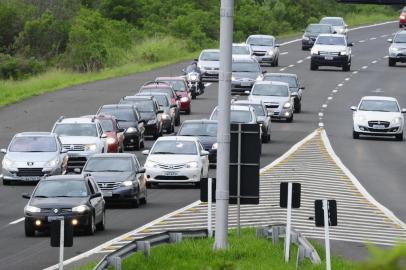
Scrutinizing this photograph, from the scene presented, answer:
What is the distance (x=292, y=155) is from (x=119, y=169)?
43.9 ft

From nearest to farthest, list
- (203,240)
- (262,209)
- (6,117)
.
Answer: (203,240), (262,209), (6,117)

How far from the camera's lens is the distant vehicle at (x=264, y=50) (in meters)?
80.7

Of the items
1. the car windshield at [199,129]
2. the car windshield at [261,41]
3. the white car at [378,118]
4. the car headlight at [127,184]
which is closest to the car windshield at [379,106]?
the white car at [378,118]

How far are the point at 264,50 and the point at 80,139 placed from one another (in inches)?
1624

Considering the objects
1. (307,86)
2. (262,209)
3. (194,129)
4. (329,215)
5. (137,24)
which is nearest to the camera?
(329,215)

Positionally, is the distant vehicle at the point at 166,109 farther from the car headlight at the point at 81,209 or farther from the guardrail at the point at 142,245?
the guardrail at the point at 142,245

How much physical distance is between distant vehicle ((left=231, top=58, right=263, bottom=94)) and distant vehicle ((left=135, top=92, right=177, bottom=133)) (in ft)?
36.3

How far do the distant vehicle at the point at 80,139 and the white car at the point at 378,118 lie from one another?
41.2ft

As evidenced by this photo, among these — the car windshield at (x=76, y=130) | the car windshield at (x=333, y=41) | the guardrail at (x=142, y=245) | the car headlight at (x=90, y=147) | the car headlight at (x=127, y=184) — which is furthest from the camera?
the car windshield at (x=333, y=41)

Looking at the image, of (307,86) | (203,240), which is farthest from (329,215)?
(307,86)

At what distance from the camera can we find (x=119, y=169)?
32.1m

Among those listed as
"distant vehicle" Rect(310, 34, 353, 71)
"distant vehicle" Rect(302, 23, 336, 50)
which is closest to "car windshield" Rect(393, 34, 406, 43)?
"distant vehicle" Rect(310, 34, 353, 71)

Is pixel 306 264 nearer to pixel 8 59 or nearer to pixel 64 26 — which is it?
pixel 8 59

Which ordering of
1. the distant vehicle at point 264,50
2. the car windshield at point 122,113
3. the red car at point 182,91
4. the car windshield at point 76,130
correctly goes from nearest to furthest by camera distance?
the car windshield at point 76,130
the car windshield at point 122,113
the red car at point 182,91
the distant vehicle at point 264,50
